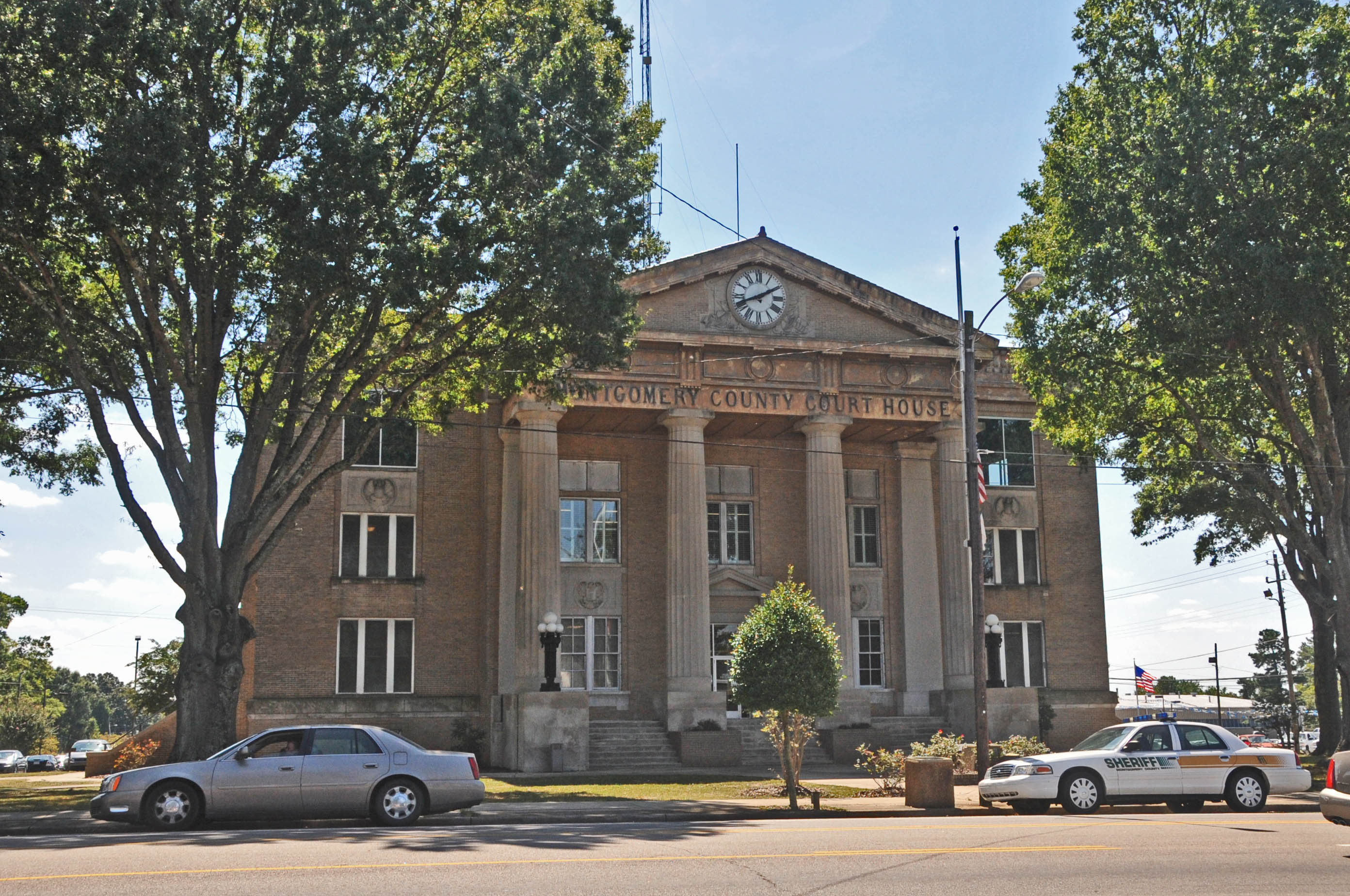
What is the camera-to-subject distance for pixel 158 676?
61438 mm

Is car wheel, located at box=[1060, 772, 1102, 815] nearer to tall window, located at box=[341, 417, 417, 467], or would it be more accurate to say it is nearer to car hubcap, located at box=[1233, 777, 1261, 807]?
car hubcap, located at box=[1233, 777, 1261, 807]

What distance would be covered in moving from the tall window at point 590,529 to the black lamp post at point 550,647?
4545 mm

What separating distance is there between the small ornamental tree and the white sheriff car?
333cm

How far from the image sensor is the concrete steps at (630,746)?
3278 cm

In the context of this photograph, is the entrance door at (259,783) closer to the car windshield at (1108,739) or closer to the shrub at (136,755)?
the car windshield at (1108,739)

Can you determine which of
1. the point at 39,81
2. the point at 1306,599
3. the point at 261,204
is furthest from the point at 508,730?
the point at 1306,599

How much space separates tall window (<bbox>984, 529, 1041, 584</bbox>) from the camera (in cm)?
4106

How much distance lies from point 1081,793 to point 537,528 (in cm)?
1744

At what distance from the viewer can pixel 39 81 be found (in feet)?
64.0

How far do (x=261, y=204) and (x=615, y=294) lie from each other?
6558mm

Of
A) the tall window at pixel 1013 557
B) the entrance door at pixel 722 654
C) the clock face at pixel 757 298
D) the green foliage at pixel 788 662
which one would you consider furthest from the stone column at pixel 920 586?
the green foliage at pixel 788 662

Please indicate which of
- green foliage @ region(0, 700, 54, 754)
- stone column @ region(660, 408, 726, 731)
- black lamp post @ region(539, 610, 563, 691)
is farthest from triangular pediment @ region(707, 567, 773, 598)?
green foliage @ region(0, 700, 54, 754)

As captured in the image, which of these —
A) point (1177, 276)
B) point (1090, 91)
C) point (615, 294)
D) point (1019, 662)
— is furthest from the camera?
point (1019, 662)

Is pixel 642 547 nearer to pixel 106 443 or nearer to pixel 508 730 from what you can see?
pixel 508 730
